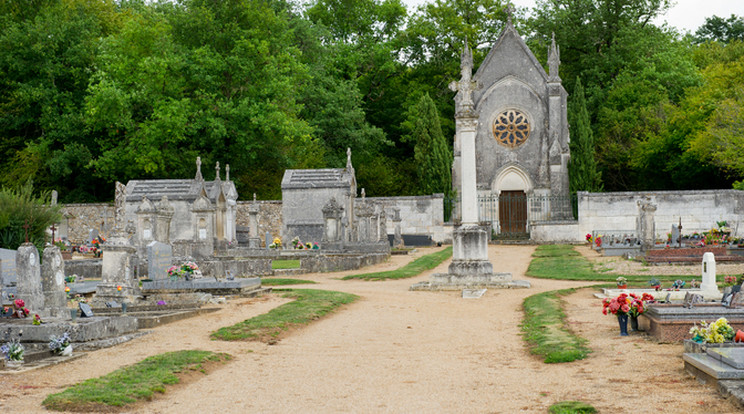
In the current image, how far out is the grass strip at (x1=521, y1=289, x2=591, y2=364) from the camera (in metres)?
9.84

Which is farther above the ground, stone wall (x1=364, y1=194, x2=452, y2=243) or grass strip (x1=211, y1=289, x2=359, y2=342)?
stone wall (x1=364, y1=194, x2=452, y2=243)

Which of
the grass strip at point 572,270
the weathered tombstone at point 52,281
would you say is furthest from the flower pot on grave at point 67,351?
the grass strip at point 572,270

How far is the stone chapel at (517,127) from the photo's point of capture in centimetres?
4494

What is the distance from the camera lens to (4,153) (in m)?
43.8

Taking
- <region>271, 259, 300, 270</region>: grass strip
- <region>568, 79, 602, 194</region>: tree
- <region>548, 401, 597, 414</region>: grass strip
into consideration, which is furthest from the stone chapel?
<region>548, 401, 597, 414</region>: grass strip

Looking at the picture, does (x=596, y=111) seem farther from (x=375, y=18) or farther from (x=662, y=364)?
(x=662, y=364)

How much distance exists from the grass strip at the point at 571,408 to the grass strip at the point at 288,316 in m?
5.68

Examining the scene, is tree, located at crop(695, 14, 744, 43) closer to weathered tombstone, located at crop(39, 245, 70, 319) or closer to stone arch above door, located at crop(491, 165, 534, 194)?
stone arch above door, located at crop(491, 165, 534, 194)

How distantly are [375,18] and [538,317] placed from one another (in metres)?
47.4

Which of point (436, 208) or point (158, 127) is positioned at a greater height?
point (158, 127)

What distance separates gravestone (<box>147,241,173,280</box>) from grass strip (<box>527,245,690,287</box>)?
10.4m

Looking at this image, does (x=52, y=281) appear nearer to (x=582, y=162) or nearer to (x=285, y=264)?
(x=285, y=264)

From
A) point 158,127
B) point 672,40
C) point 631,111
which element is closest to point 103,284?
point 158,127

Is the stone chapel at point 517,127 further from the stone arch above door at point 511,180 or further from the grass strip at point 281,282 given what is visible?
the grass strip at point 281,282
